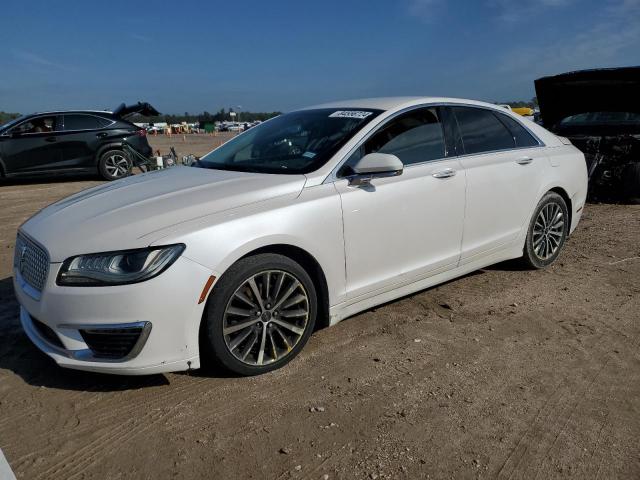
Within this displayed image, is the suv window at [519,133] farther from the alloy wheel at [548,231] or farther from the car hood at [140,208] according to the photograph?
the car hood at [140,208]

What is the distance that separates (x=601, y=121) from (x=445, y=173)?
5930mm

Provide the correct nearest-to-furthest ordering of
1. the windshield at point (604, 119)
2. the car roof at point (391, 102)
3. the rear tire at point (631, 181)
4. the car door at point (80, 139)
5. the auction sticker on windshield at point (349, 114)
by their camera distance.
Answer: the auction sticker on windshield at point (349, 114) → the car roof at point (391, 102) → the rear tire at point (631, 181) → the windshield at point (604, 119) → the car door at point (80, 139)

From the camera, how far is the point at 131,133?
1182 cm

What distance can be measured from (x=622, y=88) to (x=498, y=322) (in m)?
5.11

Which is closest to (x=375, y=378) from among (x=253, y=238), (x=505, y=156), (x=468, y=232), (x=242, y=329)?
(x=242, y=329)

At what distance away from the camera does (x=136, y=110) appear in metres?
11.5

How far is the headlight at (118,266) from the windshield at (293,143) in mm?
1073

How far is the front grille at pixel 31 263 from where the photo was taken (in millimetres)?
2922

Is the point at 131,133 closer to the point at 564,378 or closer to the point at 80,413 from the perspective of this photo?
the point at 80,413

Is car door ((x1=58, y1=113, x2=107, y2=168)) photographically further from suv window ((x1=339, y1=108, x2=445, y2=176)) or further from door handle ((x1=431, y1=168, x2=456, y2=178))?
door handle ((x1=431, y1=168, x2=456, y2=178))

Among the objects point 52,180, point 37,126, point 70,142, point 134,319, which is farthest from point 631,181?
point 52,180

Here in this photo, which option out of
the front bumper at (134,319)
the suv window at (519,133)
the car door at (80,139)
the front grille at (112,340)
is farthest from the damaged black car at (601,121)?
the car door at (80,139)

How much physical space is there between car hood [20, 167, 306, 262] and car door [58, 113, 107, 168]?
840cm

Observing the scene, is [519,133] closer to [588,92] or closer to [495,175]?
[495,175]
